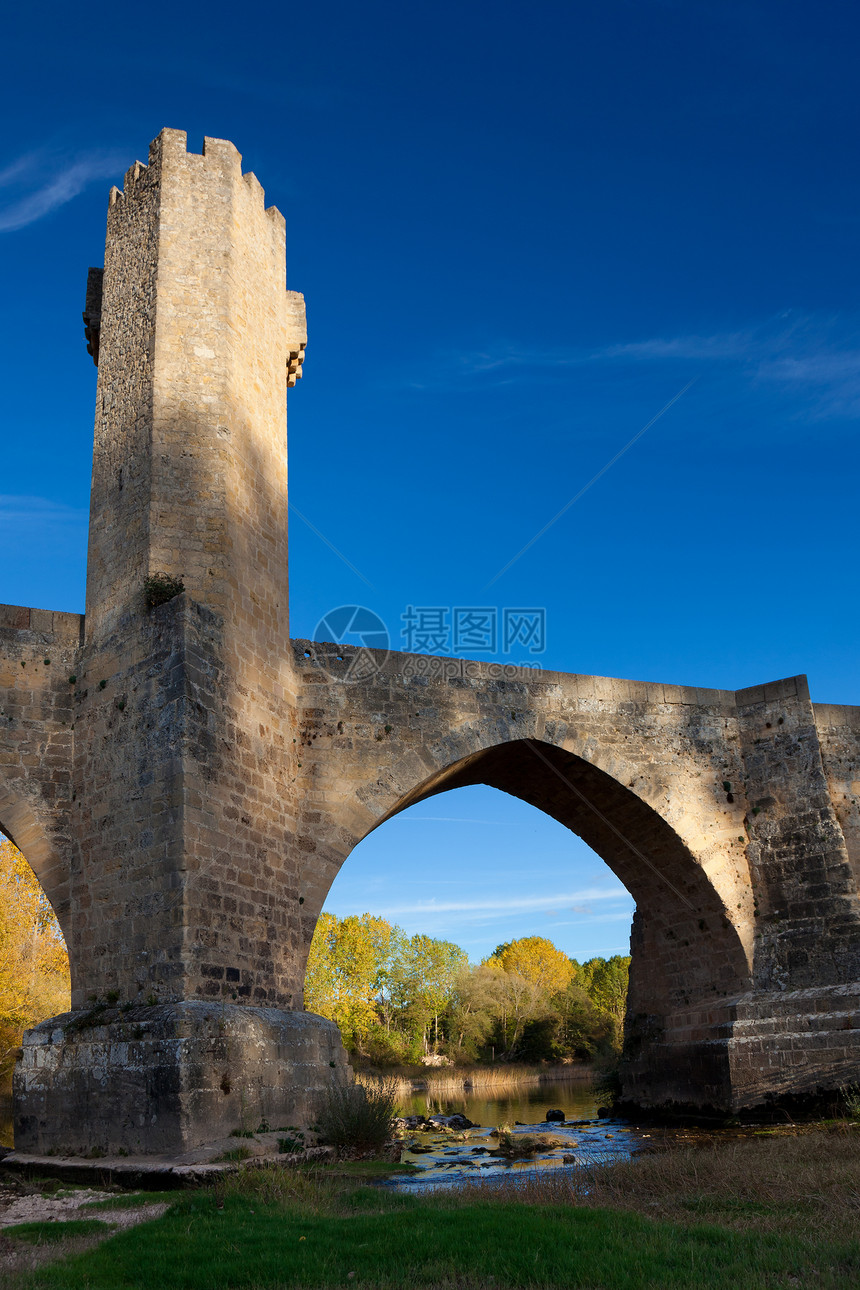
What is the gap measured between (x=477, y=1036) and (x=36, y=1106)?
3041cm

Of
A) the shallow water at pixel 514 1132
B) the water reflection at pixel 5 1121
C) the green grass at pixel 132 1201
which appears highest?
the green grass at pixel 132 1201

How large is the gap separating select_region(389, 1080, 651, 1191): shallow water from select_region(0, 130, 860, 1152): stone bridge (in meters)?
1.23

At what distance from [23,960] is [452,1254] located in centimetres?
1588

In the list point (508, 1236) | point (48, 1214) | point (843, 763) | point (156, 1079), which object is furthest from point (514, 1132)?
point (508, 1236)

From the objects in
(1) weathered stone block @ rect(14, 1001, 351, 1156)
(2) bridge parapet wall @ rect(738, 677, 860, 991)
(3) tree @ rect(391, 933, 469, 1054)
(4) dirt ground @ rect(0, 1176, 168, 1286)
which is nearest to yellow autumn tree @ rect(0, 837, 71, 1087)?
(1) weathered stone block @ rect(14, 1001, 351, 1156)

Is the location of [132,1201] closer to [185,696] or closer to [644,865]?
[185,696]

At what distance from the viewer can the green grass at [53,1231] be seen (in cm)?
546

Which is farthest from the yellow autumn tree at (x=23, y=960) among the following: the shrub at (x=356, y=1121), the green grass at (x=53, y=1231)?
the green grass at (x=53, y=1231)

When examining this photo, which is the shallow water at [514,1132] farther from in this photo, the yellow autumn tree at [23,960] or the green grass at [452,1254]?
the yellow autumn tree at [23,960]

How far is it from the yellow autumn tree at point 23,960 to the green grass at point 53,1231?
457 inches

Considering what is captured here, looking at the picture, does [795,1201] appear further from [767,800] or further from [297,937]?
[767,800]

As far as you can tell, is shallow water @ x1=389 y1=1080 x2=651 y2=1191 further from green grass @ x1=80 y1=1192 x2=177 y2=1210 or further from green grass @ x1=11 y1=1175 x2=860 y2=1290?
green grass @ x1=11 y1=1175 x2=860 y2=1290

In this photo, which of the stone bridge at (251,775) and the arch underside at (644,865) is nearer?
the stone bridge at (251,775)

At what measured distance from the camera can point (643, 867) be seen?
15.0 metres
